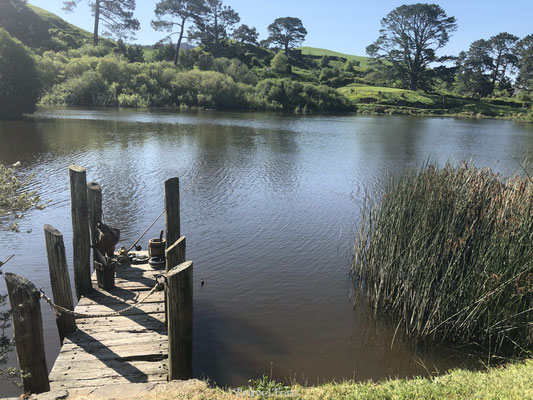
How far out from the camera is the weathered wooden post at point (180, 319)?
4758 mm

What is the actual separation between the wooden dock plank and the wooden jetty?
0.01 m

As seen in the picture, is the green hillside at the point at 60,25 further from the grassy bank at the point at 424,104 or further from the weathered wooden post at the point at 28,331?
the weathered wooden post at the point at 28,331

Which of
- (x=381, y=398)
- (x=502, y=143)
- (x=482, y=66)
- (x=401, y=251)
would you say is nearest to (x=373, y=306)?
(x=401, y=251)

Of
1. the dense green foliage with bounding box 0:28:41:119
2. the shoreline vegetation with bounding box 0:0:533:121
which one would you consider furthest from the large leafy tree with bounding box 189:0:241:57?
the dense green foliage with bounding box 0:28:41:119

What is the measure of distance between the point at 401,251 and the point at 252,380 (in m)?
3.58

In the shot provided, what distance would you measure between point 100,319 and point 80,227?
1.67 meters

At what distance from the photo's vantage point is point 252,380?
5.64 metres

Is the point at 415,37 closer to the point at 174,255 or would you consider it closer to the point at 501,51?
the point at 501,51

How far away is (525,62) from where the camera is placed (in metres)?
80.8

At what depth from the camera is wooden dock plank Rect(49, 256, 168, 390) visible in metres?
5.00

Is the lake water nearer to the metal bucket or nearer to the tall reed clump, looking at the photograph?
the tall reed clump

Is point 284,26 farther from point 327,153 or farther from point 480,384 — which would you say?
point 480,384

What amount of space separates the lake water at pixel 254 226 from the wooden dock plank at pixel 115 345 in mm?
720

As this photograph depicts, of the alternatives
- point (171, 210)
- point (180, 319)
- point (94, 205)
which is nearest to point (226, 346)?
point (180, 319)
